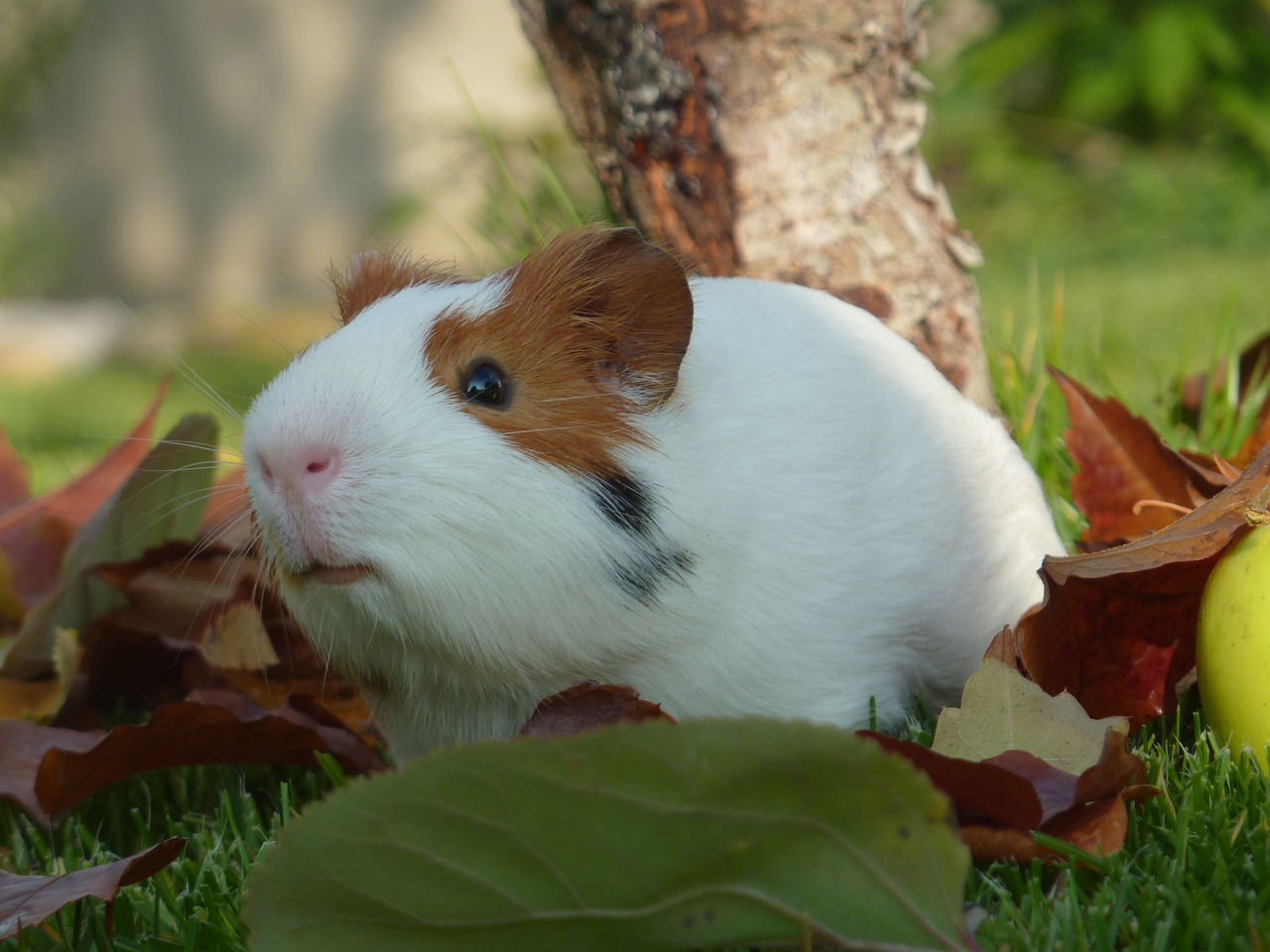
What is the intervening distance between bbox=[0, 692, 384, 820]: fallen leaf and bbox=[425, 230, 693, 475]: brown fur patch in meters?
0.59

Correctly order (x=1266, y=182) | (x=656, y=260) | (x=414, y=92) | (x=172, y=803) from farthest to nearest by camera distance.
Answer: (x=414, y=92)
(x=1266, y=182)
(x=172, y=803)
(x=656, y=260)

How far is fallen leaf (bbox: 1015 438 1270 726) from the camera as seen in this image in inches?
59.9

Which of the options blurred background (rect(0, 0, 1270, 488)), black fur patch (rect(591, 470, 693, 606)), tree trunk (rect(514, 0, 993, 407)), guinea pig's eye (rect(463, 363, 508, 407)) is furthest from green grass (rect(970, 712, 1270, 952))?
blurred background (rect(0, 0, 1270, 488))

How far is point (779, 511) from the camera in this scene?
161 cm

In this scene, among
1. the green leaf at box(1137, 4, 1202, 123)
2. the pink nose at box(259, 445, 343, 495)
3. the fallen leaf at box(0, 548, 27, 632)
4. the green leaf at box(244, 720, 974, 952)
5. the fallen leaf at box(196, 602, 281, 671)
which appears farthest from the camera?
the green leaf at box(1137, 4, 1202, 123)

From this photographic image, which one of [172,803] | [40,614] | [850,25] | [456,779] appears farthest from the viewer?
[850,25]

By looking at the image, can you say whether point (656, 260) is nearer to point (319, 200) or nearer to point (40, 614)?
point (40, 614)

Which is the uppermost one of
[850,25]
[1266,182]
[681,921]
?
[850,25]

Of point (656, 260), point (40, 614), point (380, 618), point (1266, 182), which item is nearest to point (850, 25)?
point (656, 260)

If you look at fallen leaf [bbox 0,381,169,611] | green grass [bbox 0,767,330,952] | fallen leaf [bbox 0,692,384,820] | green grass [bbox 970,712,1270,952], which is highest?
fallen leaf [bbox 0,381,169,611]

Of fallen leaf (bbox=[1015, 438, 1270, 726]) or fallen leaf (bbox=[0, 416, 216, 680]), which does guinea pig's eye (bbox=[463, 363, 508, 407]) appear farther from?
fallen leaf (bbox=[0, 416, 216, 680])

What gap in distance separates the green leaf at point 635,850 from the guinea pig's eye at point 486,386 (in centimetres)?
51

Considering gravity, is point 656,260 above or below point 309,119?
below

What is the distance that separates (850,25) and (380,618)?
1666 mm
